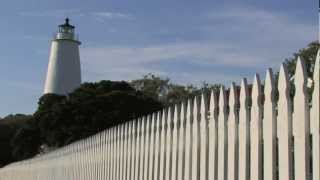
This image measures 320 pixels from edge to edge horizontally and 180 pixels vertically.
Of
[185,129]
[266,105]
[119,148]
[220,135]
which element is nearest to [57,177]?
[119,148]

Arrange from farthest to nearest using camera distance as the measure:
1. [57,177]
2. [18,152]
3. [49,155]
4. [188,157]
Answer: [18,152] → [49,155] → [57,177] → [188,157]

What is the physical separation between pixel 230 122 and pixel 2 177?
20587mm

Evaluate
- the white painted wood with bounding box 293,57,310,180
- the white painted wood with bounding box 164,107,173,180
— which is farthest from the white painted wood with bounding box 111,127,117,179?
the white painted wood with bounding box 293,57,310,180

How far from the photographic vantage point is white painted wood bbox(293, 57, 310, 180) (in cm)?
378

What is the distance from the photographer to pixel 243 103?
446 cm

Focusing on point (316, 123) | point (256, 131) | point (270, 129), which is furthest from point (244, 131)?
point (316, 123)

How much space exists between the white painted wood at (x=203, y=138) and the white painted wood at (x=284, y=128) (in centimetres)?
Answer: 115

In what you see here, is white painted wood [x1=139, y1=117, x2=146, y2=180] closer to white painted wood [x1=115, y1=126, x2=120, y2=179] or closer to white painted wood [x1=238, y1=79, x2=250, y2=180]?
white painted wood [x1=115, y1=126, x2=120, y2=179]

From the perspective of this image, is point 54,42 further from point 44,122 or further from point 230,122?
point 230,122

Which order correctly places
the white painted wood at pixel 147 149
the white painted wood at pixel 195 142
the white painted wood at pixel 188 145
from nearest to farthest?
the white painted wood at pixel 195 142 < the white painted wood at pixel 188 145 < the white painted wood at pixel 147 149

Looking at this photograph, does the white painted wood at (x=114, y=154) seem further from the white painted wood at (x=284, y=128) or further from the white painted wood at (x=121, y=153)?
the white painted wood at (x=284, y=128)

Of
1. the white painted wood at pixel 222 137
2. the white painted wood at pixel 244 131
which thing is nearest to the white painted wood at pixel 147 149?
the white painted wood at pixel 222 137

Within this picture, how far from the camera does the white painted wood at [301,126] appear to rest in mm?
3781

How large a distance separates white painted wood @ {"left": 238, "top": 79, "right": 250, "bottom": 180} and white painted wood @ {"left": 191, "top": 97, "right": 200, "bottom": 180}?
0.83 m
